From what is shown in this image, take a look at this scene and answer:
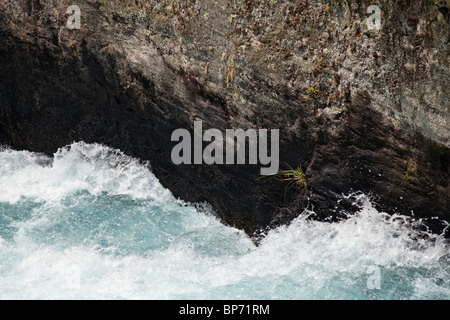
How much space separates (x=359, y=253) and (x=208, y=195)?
182cm

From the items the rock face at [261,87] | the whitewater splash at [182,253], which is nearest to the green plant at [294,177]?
the rock face at [261,87]

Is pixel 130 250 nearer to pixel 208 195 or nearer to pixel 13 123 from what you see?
pixel 208 195

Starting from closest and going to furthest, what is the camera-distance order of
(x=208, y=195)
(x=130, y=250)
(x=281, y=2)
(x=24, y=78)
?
(x=281, y=2)
(x=130, y=250)
(x=208, y=195)
(x=24, y=78)

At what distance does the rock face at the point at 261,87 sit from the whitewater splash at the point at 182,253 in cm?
22

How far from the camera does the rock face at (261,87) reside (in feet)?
16.4

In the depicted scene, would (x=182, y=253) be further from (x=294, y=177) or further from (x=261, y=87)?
(x=261, y=87)

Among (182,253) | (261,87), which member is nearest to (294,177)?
(261,87)

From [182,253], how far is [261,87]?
1785mm

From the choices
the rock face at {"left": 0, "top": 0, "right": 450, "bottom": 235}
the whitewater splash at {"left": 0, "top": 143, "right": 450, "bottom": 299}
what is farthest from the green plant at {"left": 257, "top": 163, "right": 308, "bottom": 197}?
the whitewater splash at {"left": 0, "top": 143, "right": 450, "bottom": 299}

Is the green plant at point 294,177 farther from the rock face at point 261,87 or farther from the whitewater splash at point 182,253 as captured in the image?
the whitewater splash at point 182,253

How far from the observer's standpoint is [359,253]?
5.38 meters

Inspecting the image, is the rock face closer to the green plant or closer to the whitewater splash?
the green plant

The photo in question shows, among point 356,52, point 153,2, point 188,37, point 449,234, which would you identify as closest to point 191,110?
point 188,37

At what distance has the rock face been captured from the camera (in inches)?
197
